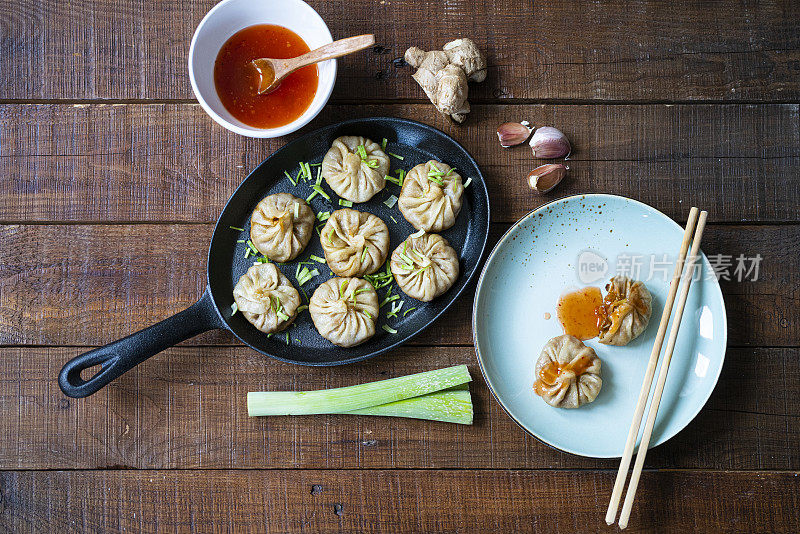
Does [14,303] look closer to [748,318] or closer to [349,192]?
[349,192]

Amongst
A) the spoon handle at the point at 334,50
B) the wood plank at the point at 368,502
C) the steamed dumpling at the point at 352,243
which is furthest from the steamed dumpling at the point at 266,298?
the spoon handle at the point at 334,50

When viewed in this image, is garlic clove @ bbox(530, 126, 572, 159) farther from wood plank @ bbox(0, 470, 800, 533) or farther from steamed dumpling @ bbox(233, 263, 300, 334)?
wood plank @ bbox(0, 470, 800, 533)

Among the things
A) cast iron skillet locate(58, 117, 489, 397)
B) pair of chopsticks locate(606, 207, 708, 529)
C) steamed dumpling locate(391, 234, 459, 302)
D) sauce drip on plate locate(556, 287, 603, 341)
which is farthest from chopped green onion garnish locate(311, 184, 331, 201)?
pair of chopsticks locate(606, 207, 708, 529)

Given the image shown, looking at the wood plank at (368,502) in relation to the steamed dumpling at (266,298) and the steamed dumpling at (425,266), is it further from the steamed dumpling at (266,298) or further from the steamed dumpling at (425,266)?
the steamed dumpling at (425,266)

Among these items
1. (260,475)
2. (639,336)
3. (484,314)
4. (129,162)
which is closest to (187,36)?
(129,162)

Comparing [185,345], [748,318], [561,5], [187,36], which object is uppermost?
[561,5]

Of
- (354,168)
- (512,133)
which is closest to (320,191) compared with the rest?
(354,168)
